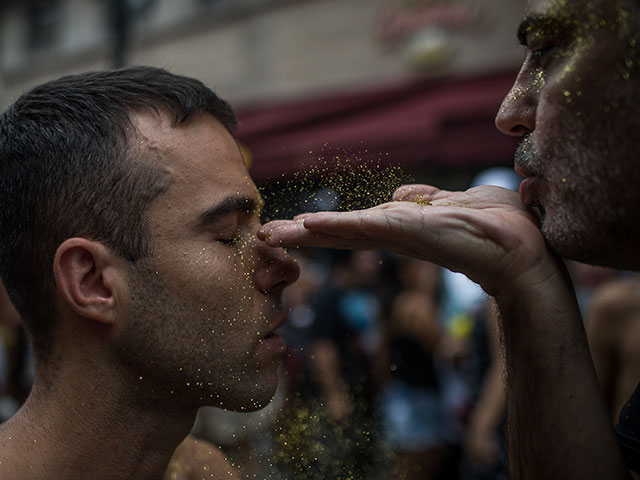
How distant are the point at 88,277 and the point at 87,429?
0.41m

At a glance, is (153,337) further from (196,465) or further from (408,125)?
(408,125)

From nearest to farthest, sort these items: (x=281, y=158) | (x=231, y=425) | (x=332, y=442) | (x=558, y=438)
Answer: (x=558, y=438) → (x=332, y=442) → (x=231, y=425) → (x=281, y=158)

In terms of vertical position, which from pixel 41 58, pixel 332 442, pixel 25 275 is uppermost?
pixel 25 275

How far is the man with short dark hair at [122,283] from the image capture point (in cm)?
163

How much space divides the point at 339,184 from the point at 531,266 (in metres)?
0.61

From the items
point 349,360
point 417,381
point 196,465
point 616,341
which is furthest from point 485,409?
point 196,465

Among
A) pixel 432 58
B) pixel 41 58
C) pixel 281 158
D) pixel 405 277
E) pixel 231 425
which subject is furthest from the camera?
pixel 41 58

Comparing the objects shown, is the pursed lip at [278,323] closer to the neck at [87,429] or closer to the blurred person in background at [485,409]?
the neck at [87,429]

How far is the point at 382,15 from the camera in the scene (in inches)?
346

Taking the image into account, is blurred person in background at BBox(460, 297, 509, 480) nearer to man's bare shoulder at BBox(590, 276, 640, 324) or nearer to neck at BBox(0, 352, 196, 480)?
man's bare shoulder at BBox(590, 276, 640, 324)

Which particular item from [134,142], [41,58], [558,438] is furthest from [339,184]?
[41,58]

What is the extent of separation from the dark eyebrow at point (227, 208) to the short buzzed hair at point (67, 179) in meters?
0.14

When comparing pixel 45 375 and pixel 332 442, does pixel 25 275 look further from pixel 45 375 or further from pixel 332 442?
pixel 332 442

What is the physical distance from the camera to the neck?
1580 mm
